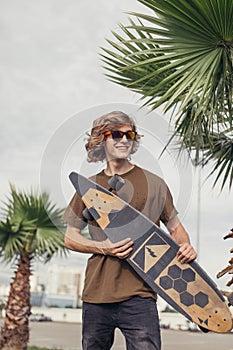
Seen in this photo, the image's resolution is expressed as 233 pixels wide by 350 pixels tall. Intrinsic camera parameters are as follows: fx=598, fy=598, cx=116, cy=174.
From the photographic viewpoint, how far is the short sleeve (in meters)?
2.97

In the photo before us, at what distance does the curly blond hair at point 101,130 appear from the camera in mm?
3016

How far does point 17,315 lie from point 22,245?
1.24 meters

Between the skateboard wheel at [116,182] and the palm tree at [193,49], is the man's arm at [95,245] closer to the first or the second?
the skateboard wheel at [116,182]

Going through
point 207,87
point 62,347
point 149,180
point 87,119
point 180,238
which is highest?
point 207,87

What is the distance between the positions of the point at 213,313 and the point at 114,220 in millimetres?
634

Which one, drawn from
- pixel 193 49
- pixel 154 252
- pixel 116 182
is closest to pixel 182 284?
pixel 154 252

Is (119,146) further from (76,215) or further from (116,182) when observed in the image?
(76,215)

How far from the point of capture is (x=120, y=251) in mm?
2748

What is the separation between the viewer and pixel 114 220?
2842 mm

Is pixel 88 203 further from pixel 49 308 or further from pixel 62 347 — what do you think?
pixel 49 308

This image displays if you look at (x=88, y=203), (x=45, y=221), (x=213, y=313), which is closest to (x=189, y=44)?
(x=88, y=203)

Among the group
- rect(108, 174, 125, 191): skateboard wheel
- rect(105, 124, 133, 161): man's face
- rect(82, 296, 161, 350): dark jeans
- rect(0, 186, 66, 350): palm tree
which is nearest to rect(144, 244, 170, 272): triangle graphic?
rect(82, 296, 161, 350): dark jeans

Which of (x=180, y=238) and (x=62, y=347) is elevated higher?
(x=180, y=238)

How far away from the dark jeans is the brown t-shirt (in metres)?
0.04
